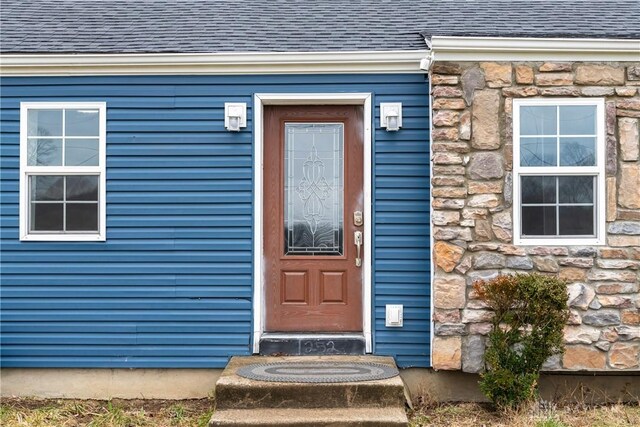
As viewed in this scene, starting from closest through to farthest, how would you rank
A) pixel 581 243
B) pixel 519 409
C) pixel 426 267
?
pixel 519 409
pixel 581 243
pixel 426 267

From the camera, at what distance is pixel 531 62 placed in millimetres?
5090

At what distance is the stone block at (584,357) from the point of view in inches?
196

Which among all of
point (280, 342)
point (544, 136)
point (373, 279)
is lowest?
point (280, 342)

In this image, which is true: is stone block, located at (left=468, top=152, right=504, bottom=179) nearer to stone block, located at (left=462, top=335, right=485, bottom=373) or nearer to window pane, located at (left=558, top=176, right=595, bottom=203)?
window pane, located at (left=558, top=176, right=595, bottom=203)

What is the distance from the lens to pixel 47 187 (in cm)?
552

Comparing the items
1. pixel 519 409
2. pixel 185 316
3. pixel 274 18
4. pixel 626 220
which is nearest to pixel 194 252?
pixel 185 316

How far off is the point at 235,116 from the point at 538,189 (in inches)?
104

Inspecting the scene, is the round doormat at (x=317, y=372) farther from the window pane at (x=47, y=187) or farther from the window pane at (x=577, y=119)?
the window pane at (x=577, y=119)

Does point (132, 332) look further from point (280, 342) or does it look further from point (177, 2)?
point (177, 2)

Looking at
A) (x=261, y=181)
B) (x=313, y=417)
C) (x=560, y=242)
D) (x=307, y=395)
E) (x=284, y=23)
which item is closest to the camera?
(x=313, y=417)

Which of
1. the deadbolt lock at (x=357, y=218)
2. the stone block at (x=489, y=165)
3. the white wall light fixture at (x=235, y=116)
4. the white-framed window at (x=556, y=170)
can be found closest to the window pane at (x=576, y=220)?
the white-framed window at (x=556, y=170)

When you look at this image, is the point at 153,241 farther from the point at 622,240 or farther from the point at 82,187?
the point at 622,240

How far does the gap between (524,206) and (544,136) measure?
602 millimetres

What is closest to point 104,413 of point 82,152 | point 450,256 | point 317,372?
point 317,372
